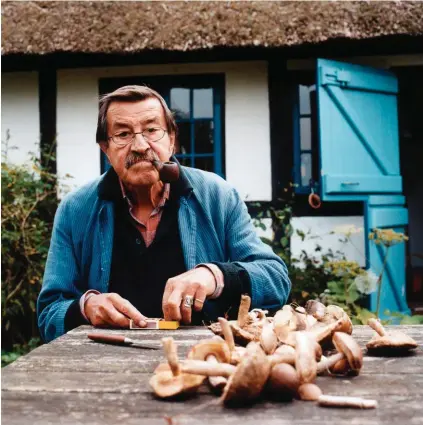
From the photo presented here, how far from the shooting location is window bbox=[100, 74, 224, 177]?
17.7ft

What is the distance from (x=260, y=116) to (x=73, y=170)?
184 cm

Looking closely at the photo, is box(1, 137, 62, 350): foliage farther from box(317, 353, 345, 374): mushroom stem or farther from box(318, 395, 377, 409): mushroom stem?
box(318, 395, 377, 409): mushroom stem

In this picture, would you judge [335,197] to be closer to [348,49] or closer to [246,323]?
[348,49]

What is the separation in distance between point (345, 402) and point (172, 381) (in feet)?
0.80

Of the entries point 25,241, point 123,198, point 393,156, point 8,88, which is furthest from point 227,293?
point 8,88

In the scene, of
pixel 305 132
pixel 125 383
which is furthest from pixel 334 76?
pixel 125 383

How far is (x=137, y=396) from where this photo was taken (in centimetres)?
82

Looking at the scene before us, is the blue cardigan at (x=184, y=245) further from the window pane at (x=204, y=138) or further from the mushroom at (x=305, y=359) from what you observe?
the window pane at (x=204, y=138)

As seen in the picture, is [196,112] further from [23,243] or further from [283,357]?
[283,357]

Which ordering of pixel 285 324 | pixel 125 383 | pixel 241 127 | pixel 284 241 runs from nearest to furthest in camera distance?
1. pixel 125 383
2. pixel 285 324
3. pixel 284 241
4. pixel 241 127

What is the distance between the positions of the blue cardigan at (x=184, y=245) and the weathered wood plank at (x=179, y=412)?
0.94m

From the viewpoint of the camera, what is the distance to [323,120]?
479 cm

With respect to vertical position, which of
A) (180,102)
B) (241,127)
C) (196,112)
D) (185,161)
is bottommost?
(185,161)

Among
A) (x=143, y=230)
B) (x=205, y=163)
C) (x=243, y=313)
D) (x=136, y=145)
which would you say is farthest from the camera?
(x=205, y=163)
